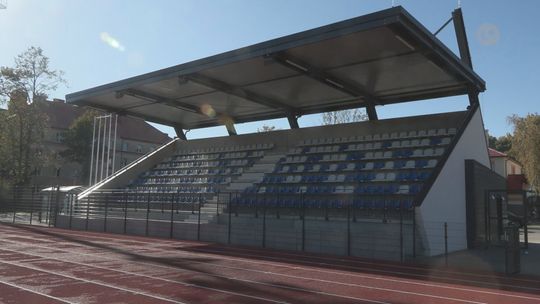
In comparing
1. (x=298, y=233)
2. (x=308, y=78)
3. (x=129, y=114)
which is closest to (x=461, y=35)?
(x=308, y=78)

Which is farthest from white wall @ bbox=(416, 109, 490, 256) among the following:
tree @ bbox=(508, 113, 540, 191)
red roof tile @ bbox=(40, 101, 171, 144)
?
red roof tile @ bbox=(40, 101, 171, 144)

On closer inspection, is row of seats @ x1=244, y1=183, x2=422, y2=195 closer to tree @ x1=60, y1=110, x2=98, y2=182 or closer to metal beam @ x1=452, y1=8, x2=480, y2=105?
metal beam @ x1=452, y1=8, x2=480, y2=105

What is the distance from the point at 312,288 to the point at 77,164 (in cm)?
6656

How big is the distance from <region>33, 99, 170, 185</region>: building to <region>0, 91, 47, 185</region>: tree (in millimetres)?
18179

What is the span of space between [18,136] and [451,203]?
40903 mm

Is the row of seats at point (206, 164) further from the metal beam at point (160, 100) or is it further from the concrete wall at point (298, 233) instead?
the concrete wall at point (298, 233)

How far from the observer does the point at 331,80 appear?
67.7ft

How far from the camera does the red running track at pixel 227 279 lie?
27.5ft

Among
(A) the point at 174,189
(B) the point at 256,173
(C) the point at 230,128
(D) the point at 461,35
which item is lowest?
(A) the point at 174,189

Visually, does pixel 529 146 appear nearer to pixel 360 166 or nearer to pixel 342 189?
pixel 360 166

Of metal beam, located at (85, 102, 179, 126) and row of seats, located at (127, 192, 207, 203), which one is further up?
metal beam, located at (85, 102, 179, 126)

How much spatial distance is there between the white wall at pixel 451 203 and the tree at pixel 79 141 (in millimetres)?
53154

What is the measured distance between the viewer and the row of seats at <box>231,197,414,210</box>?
1695cm

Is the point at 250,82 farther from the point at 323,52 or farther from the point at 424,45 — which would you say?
the point at 424,45
